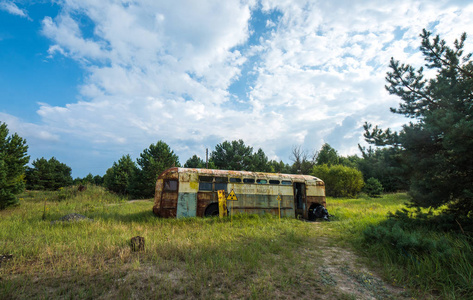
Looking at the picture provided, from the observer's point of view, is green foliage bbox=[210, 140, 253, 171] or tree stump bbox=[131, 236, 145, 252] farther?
green foliage bbox=[210, 140, 253, 171]

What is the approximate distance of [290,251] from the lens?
6398mm

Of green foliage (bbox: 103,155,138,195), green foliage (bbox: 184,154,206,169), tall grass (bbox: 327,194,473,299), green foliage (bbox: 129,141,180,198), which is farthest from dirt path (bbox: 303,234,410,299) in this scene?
green foliage (bbox: 184,154,206,169)

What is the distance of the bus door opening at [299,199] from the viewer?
14312mm

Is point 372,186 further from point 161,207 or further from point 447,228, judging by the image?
point 161,207

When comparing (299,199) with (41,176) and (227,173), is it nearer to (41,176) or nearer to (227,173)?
(227,173)

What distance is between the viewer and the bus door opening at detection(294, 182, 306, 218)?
563 inches

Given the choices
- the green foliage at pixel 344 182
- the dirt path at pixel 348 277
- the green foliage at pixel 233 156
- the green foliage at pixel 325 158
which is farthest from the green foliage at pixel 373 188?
the dirt path at pixel 348 277

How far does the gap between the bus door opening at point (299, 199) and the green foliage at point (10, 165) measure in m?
20.8

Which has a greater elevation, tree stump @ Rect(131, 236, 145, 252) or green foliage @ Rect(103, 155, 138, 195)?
green foliage @ Rect(103, 155, 138, 195)

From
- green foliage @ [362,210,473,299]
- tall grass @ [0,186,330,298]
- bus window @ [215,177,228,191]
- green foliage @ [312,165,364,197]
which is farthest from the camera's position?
green foliage @ [312,165,364,197]

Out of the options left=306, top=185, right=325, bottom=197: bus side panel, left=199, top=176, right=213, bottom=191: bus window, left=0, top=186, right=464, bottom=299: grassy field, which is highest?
left=199, top=176, right=213, bottom=191: bus window

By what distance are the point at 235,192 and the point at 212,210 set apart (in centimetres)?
165

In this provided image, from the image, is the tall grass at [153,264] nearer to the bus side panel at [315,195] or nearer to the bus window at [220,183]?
the bus window at [220,183]

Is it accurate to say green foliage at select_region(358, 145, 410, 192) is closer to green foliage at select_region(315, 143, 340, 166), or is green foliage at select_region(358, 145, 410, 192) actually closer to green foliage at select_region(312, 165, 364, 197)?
green foliage at select_region(312, 165, 364, 197)
